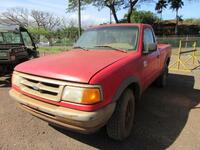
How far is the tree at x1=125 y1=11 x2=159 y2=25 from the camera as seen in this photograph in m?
48.3

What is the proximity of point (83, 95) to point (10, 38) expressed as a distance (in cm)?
680

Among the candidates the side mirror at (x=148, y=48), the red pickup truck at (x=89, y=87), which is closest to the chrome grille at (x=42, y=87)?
the red pickup truck at (x=89, y=87)

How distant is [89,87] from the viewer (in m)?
2.58

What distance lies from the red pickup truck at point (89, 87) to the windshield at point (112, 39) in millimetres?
20

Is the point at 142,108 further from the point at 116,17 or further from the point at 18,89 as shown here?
the point at 116,17

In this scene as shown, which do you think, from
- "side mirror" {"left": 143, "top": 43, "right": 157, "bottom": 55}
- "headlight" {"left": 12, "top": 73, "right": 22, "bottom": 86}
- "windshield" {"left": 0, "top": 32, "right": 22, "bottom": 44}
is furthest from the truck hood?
"windshield" {"left": 0, "top": 32, "right": 22, "bottom": 44}

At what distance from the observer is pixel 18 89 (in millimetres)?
3289

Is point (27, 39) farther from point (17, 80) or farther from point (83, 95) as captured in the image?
point (83, 95)

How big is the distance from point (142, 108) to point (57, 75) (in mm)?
2668

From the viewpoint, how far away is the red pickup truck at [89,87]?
2607mm

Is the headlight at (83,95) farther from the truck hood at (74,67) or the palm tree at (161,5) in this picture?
the palm tree at (161,5)

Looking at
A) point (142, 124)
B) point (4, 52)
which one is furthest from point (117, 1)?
point (142, 124)

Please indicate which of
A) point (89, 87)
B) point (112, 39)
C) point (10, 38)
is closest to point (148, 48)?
point (112, 39)

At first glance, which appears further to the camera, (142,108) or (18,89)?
(142,108)
